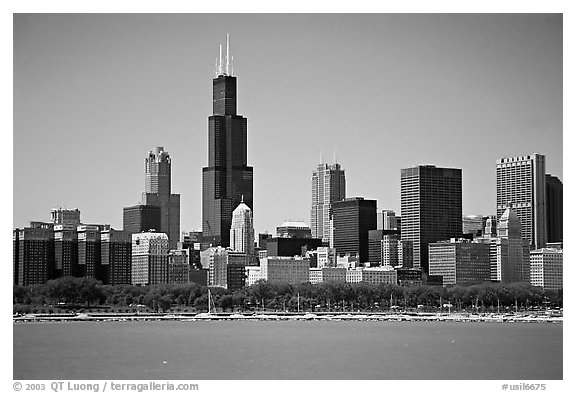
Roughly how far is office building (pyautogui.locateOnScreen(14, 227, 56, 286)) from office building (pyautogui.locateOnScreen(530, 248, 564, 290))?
1950 cm

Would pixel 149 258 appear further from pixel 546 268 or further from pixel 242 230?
pixel 546 268

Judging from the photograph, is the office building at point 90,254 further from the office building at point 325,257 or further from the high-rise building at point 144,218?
the office building at point 325,257

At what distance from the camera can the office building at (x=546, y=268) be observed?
163ft

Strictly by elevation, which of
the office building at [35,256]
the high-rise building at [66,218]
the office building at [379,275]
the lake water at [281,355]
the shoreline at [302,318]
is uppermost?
the high-rise building at [66,218]

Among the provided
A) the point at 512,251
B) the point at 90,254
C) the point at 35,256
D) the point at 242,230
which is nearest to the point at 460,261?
the point at 512,251

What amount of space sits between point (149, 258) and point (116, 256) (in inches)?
104

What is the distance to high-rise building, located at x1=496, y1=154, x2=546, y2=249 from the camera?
47.1 meters

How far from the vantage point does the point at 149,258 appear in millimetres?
56844

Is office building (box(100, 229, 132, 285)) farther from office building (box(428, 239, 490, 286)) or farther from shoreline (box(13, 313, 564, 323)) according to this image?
office building (box(428, 239, 490, 286))

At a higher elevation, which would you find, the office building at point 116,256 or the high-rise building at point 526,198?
the high-rise building at point 526,198

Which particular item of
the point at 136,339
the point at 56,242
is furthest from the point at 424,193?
the point at 136,339

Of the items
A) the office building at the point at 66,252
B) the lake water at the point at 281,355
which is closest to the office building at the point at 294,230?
the office building at the point at 66,252

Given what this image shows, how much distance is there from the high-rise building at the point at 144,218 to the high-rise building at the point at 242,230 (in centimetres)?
559
